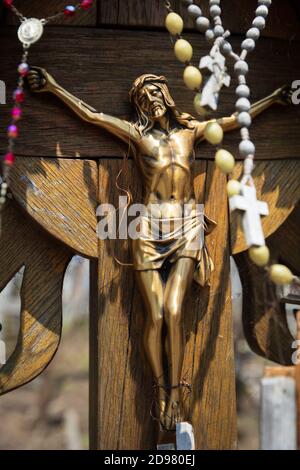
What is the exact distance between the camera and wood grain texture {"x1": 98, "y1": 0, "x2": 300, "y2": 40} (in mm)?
2266

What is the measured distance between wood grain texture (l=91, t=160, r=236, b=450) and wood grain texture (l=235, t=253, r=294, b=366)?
0.15 meters

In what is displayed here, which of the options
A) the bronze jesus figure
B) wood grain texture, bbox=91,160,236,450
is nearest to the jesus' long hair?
the bronze jesus figure

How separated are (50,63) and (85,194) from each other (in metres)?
0.31

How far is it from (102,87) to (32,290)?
1.62 feet

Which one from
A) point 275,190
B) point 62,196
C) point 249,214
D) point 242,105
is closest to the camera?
point 249,214

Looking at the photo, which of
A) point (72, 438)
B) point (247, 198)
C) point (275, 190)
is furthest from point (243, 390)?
point (247, 198)

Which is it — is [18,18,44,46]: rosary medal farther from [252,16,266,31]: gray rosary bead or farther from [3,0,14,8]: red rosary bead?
[252,16,266,31]: gray rosary bead

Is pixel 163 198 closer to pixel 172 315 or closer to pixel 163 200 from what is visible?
pixel 163 200

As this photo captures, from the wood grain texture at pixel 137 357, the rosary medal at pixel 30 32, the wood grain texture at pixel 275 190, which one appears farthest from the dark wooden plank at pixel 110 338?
the rosary medal at pixel 30 32

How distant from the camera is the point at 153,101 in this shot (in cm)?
217

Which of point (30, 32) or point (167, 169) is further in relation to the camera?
point (167, 169)

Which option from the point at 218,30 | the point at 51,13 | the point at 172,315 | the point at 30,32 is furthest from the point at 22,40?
the point at 172,315

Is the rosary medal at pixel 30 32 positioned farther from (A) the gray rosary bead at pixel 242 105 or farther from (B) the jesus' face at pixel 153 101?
(A) the gray rosary bead at pixel 242 105
